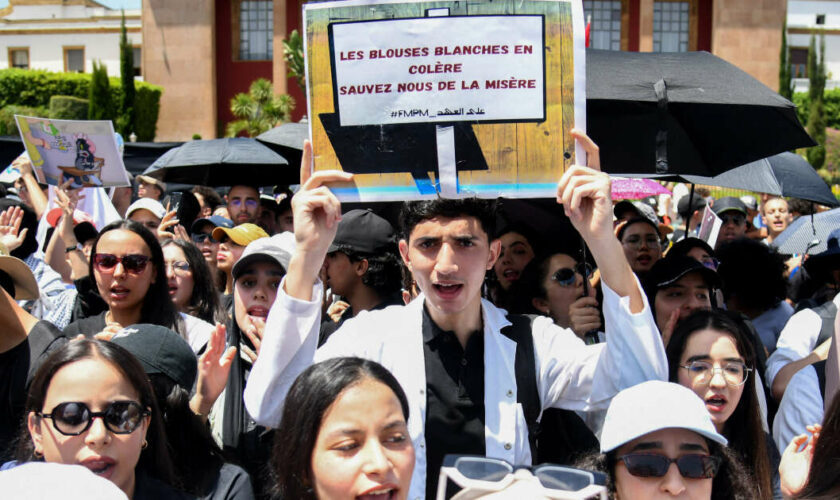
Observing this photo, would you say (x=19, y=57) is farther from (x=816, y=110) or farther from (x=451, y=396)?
(x=451, y=396)

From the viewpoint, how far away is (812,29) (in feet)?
197

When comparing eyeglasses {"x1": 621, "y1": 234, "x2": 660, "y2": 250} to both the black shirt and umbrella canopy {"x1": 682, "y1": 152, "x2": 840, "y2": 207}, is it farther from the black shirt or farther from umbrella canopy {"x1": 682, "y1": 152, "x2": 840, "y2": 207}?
the black shirt

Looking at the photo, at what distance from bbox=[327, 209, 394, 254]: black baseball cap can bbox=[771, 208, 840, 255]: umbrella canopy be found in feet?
9.66

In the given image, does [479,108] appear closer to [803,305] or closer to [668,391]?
[668,391]

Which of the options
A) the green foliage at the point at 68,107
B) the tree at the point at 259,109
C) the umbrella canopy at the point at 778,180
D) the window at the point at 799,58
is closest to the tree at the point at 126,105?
the green foliage at the point at 68,107

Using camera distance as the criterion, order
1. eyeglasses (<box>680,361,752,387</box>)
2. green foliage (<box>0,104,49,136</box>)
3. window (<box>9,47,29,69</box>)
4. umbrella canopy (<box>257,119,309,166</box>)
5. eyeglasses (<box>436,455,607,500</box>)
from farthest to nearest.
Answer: window (<box>9,47,29,69</box>) → green foliage (<box>0,104,49,136</box>) → umbrella canopy (<box>257,119,309,166</box>) → eyeglasses (<box>680,361,752,387</box>) → eyeglasses (<box>436,455,607,500</box>)

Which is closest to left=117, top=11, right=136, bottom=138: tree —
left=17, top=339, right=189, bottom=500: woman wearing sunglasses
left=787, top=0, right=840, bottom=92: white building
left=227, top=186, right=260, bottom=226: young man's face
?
left=227, top=186, right=260, bottom=226: young man's face

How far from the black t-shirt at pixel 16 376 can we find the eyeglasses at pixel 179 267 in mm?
1340

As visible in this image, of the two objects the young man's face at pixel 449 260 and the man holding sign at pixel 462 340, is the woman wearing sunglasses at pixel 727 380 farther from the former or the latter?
the young man's face at pixel 449 260

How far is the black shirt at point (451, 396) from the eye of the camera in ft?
9.00

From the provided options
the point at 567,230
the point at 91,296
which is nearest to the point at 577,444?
the point at 567,230

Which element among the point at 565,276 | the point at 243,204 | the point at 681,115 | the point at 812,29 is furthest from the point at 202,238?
the point at 812,29

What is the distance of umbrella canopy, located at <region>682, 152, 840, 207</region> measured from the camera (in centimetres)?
566

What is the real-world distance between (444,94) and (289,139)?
4067 mm
